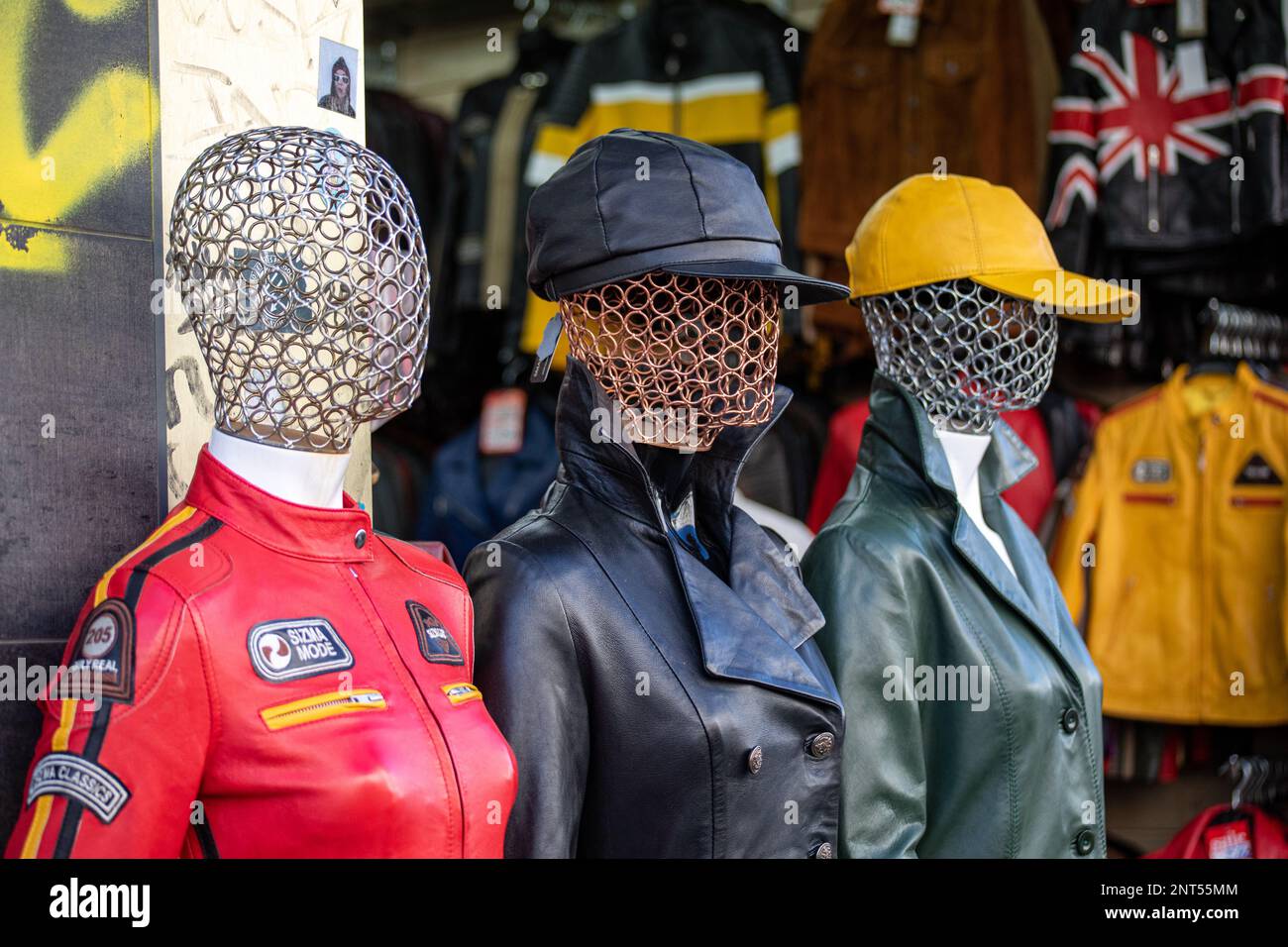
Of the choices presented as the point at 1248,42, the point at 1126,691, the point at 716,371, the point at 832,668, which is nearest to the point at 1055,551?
the point at 1126,691

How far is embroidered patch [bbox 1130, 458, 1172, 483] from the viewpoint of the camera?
4566mm

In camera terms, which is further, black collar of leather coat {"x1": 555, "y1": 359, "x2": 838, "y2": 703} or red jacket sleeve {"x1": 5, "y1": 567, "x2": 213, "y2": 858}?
black collar of leather coat {"x1": 555, "y1": 359, "x2": 838, "y2": 703}

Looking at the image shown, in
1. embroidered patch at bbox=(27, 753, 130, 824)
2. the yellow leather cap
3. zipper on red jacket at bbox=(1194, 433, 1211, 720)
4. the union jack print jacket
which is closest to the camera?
embroidered patch at bbox=(27, 753, 130, 824)

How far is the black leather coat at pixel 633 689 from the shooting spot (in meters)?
1.87

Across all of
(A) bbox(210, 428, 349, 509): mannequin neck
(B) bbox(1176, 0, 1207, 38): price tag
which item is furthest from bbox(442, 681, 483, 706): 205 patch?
(B) bbox(1176, 0, 1207, 38): price tag

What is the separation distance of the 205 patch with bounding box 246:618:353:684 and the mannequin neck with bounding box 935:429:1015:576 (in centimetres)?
134

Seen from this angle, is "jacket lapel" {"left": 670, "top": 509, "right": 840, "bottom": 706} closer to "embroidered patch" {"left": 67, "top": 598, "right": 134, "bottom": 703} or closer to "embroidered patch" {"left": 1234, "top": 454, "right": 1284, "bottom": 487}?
"embroidered patch" {"left": 67, "top": 598, "right": 134, "bottom": 703}

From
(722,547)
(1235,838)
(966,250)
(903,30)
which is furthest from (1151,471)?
(722,547)

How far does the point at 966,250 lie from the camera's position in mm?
2564

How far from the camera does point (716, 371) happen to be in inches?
80.7

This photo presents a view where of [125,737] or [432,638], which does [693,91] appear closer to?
[432,638]

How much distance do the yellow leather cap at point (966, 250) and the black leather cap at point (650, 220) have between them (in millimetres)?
503

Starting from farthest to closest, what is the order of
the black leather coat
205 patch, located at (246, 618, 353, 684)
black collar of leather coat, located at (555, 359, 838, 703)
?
black collar of leather coat, located at (555, 359, 838, 703) → the black leather coat → 205 patch, located at (246, 618, 353, 684)

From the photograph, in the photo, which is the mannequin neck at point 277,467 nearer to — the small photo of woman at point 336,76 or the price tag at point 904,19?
the small photo of woman at point 336,76
